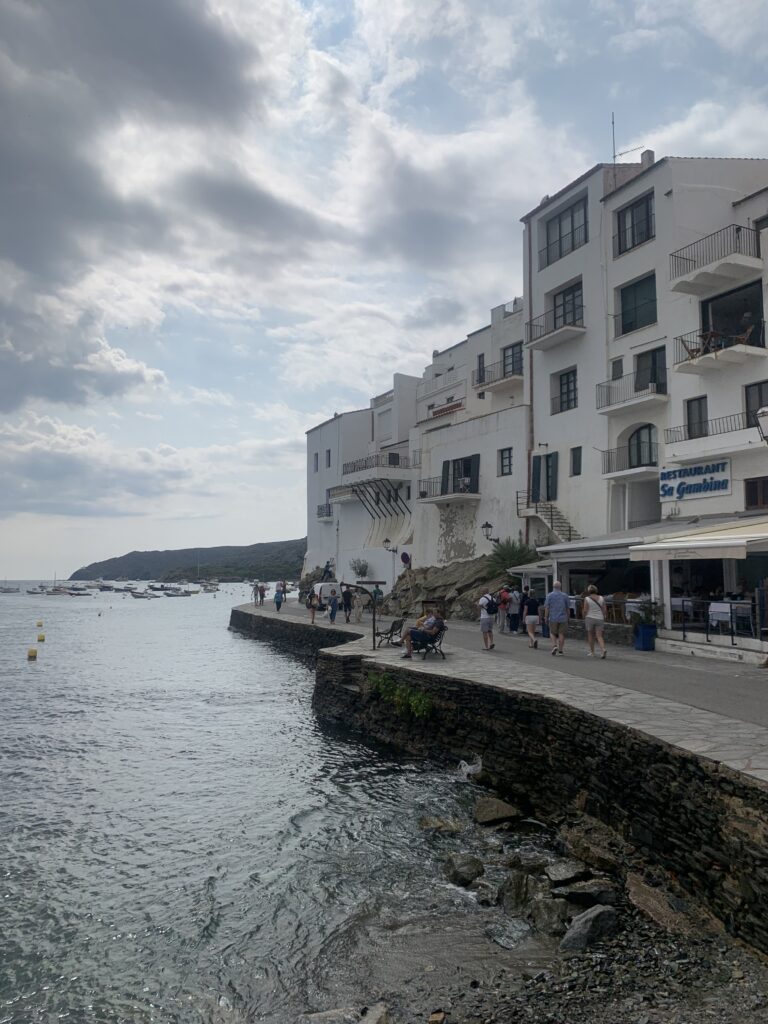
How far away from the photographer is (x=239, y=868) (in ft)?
30.0

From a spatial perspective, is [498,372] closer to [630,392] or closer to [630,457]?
[630,392]

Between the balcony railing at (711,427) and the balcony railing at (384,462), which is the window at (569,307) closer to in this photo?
the balcony railing at (711,427)

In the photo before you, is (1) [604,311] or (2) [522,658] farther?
(1) [604,311]

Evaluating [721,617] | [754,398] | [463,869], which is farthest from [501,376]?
[463,869]

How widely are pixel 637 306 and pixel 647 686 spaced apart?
17.8 m

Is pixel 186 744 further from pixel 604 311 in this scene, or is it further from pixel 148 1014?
pixel 604 311

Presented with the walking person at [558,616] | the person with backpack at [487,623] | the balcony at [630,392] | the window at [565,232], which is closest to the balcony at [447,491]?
the balcony at [630,392]

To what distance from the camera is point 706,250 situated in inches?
938

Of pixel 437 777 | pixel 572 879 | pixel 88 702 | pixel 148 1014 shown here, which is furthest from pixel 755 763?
pixel 88 702

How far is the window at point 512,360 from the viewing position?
3678 centimetres

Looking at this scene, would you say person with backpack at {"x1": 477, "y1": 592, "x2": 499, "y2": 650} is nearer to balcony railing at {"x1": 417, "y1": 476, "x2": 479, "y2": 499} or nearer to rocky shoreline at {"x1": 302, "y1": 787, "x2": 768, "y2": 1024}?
rocky shoreline at {"x1": 302, "y1": 787, "x2": 768, "y2": 1024}

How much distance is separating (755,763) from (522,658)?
10183 mm

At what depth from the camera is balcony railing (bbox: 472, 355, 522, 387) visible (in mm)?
36750

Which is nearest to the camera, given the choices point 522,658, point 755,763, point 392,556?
point 755,763
